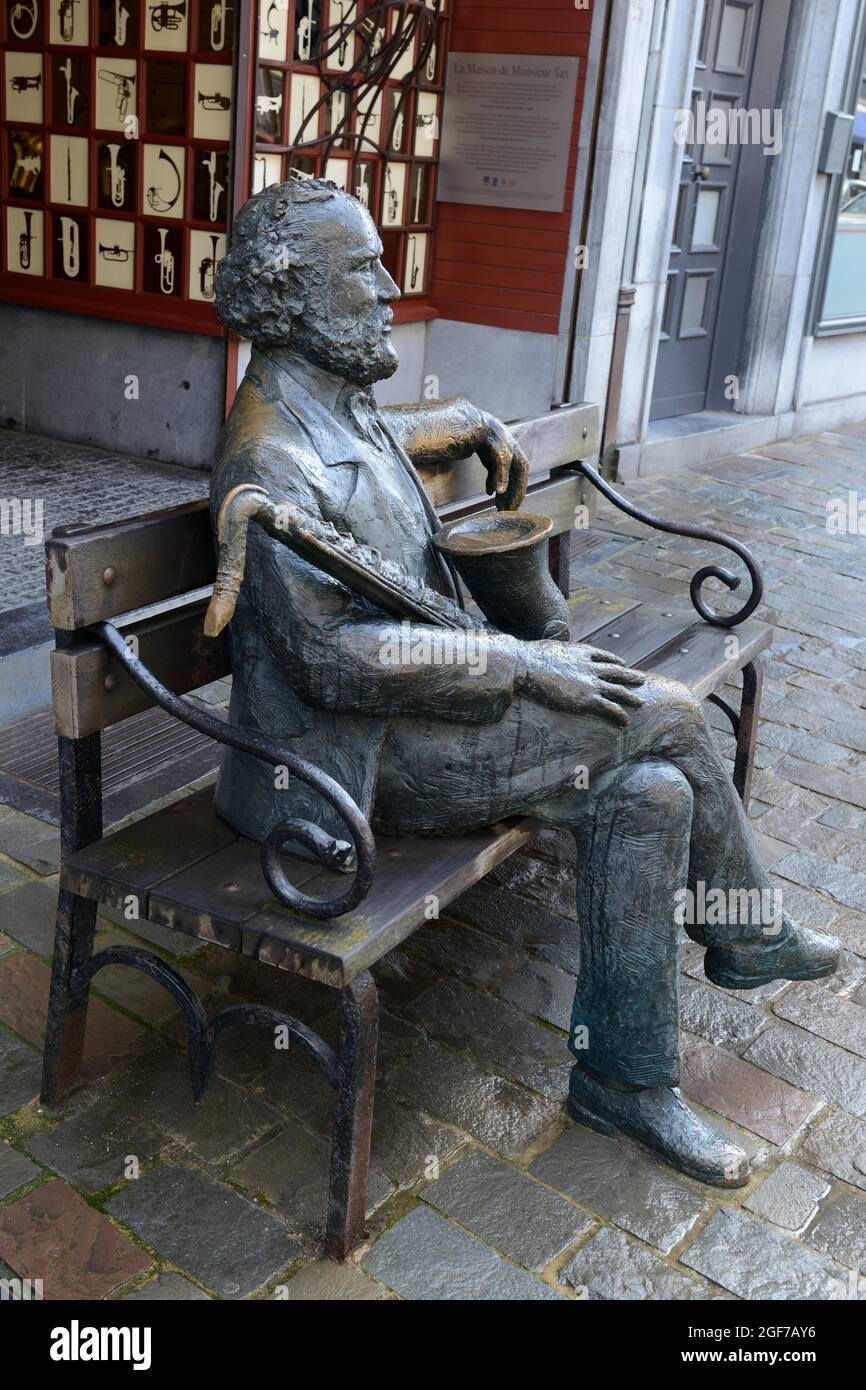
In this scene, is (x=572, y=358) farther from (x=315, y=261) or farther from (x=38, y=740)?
(x=315, y=261)

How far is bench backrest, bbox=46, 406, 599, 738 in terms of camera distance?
2521 millimetres

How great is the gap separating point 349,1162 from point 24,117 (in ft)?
20.6

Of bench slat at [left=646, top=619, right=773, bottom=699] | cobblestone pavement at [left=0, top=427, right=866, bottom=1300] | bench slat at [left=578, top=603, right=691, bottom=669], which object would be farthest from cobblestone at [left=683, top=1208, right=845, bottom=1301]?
bench slat at [left=578, top=603, right=691, bottom=669]

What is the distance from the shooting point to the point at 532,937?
3.49m

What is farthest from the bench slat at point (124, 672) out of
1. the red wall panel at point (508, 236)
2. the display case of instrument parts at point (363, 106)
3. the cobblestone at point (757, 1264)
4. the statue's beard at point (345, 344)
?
the red wall panel at point (508, 236)

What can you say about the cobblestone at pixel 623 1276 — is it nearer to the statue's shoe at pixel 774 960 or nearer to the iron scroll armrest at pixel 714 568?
the statue's shoe at pixel 774 960

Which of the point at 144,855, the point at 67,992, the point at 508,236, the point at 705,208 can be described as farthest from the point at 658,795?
the point at 705,208

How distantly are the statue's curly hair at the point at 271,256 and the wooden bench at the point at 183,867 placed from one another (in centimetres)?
40

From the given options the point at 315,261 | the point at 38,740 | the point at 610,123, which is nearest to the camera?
the point at 315,261

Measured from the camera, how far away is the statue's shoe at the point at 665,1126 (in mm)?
2674

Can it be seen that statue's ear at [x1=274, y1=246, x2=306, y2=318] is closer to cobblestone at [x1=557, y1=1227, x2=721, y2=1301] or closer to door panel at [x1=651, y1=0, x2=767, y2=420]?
cobblestone at [x1=557, y1=1227, x2=721, y2=1301]

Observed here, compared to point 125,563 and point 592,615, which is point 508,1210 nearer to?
point 125,563

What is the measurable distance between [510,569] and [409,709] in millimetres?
435
